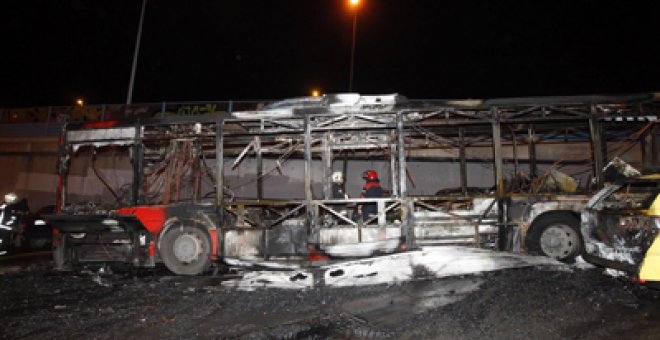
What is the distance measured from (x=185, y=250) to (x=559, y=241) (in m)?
7.35

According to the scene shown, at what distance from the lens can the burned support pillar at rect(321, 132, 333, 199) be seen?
317 inches

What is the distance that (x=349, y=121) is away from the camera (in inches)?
332

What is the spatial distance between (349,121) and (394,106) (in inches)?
51.1

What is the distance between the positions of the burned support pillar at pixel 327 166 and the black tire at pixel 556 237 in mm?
4132

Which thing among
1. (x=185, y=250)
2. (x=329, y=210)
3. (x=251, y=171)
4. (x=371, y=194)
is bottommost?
(x=185, y=250)

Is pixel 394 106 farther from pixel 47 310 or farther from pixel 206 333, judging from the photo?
pixel 47 310

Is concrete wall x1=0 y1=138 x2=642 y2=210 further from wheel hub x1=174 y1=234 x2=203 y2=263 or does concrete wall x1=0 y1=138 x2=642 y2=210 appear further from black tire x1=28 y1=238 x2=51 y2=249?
wheel hub x1=174 y1=234 x2=203 y2=263

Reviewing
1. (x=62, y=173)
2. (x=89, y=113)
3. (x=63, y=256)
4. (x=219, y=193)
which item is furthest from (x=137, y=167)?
(x=89, y=113)

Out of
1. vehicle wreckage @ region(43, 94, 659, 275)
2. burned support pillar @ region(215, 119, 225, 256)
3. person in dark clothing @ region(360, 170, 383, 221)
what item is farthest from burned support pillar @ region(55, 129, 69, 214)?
person in dark clothing @ region(360, 170, 383, 221)

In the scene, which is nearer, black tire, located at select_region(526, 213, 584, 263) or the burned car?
the burned car

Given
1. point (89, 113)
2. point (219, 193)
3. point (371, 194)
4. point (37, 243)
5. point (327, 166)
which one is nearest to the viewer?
point (219, 193)

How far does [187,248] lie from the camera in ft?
24.0

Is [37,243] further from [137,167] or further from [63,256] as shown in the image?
[137,167]

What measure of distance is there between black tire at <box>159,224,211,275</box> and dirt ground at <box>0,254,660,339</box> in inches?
33.5
